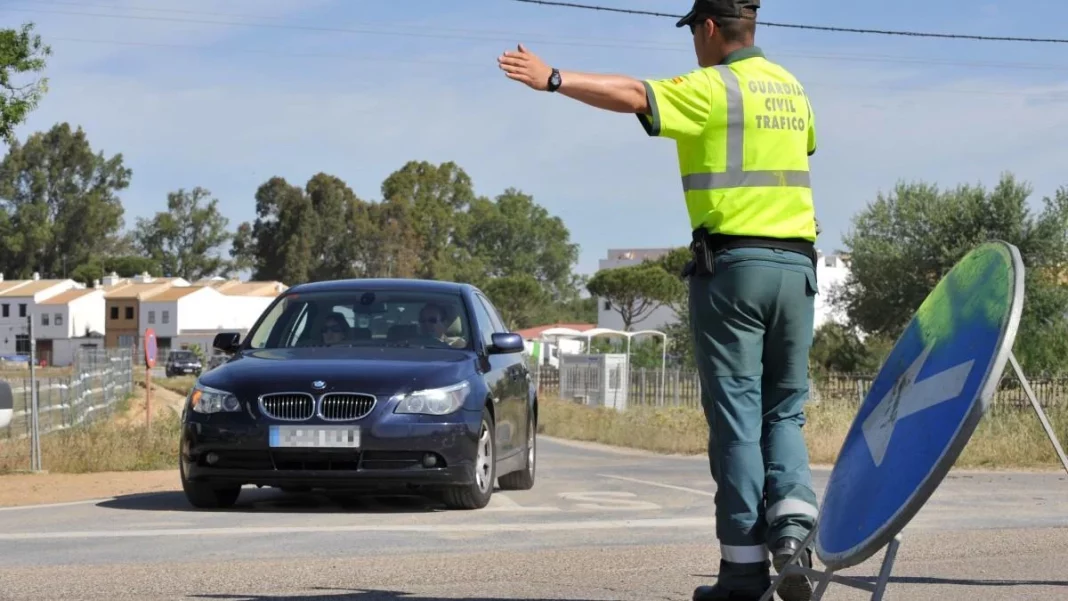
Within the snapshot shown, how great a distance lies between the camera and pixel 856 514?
12.6ft

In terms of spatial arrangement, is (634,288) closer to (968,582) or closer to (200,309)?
(200,309)

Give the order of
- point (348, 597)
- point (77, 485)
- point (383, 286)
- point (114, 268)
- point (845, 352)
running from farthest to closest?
point (114, 268)
point (845, 352)
point (77, 485)
point (383, 286)
point (348, 597)

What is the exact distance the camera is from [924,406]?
372cm

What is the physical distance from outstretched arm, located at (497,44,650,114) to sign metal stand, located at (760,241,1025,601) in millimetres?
976

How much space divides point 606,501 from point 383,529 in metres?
2.11

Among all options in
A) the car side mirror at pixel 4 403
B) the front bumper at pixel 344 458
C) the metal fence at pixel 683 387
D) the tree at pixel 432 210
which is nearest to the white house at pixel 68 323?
the tree at pixel 432 210

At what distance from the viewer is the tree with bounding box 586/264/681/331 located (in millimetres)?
99812

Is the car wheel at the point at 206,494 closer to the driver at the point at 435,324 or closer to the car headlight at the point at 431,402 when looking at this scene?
the car headlight at the point at 431,402

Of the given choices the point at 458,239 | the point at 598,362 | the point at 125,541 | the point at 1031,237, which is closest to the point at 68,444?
the point at 125,541

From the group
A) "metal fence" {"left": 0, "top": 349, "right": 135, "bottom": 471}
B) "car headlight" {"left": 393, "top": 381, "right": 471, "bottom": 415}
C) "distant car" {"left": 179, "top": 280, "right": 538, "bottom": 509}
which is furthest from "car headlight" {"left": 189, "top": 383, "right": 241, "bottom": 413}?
"metal fence" {"left": 0, "top": 349, "right": 135, "bottom": 471}

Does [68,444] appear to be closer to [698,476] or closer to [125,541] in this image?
[698,476]

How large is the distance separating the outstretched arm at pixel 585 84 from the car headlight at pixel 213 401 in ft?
16.1

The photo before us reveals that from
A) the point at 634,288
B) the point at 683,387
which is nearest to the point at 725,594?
the point at 683,387

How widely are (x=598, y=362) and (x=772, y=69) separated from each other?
3707 centimetres
